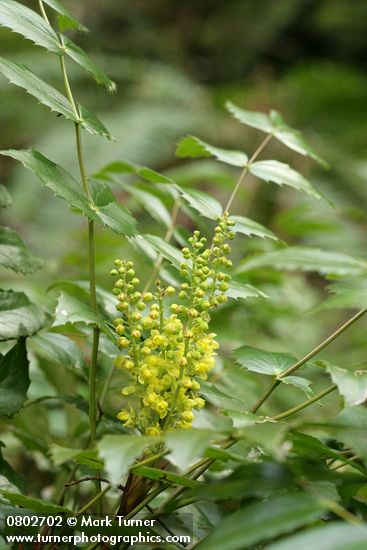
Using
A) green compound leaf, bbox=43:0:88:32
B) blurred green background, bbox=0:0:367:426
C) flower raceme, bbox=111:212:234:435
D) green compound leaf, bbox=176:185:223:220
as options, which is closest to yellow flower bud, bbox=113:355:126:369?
flower raceme, bbox=111:212:234:435

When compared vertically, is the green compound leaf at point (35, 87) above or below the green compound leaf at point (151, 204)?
below

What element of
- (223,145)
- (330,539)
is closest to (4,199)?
(330,539)

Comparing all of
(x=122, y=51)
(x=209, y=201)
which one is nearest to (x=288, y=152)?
(x=122, y=51)

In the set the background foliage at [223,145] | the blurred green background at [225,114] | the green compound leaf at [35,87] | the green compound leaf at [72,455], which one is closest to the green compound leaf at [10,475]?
the background foliage at [223,145]

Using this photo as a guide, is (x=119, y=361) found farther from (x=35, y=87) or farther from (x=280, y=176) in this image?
(x=280, y=176)

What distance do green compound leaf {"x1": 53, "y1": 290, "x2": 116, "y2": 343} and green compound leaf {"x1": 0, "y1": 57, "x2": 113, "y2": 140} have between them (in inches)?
7.3

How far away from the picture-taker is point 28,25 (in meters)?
0.72

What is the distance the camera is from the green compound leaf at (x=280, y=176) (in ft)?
2.94

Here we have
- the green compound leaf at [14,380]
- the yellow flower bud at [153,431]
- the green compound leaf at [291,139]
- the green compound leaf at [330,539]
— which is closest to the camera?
the green compound leaf at [330,539]

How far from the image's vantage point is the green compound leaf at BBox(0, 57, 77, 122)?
25.8 inches

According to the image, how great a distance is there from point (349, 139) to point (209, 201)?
2814 mm

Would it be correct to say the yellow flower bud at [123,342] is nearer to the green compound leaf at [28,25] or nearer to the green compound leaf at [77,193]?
the green compound leaf at [77,193]

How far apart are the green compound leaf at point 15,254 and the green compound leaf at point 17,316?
36mm

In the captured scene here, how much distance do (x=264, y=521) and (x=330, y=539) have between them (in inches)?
1.8
